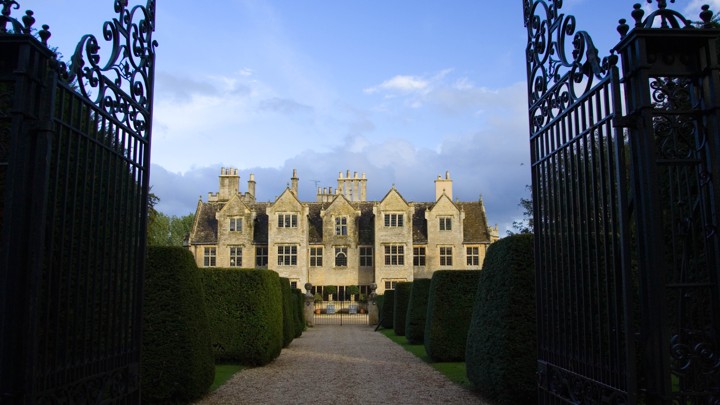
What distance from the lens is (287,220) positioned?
4216 centimetres

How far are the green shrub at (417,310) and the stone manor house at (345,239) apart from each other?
22.3 m

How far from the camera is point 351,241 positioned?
42.8 m

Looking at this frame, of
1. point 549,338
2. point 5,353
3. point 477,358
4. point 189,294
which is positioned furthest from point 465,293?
point 5,353

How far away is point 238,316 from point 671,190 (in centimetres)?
1091

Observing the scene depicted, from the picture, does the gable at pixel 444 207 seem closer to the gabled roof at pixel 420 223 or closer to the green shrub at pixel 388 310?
the gabled roof at pixel 420 223

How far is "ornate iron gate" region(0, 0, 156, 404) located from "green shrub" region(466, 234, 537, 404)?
4.89 m

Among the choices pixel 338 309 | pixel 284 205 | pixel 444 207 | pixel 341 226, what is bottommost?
pixel 338 309

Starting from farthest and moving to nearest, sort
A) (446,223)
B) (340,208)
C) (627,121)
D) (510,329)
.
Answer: (340,208) < (446,223) < (510,329) < (627,121)

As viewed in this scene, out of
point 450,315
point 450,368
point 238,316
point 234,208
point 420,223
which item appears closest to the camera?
point 450,368

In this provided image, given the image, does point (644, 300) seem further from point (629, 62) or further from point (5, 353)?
point (5, 353)

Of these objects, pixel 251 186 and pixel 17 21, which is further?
pixel 251 186

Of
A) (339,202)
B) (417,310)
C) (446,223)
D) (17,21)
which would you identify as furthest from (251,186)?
(17,21)

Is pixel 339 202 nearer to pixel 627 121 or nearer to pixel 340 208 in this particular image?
pixel 340 208

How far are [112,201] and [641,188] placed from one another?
3.39 m
